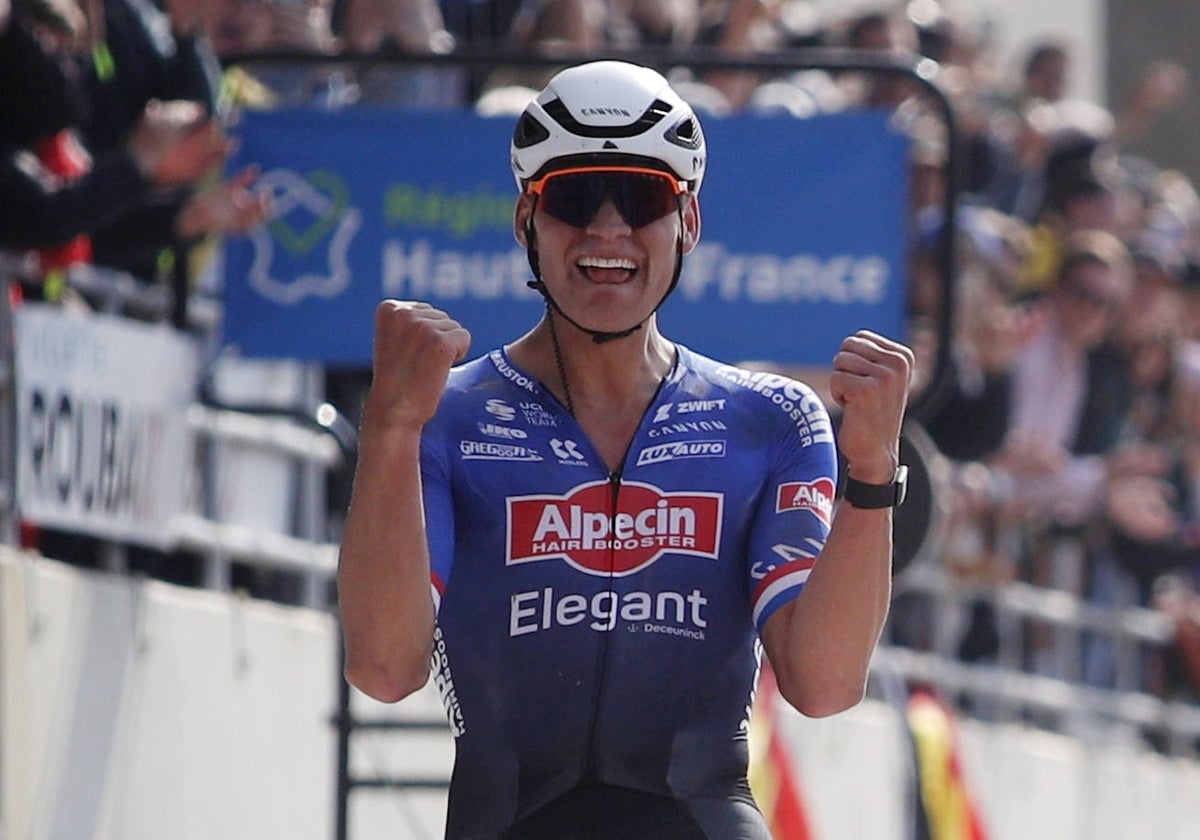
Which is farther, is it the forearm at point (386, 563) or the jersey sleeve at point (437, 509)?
the jersey sleeve at point (437, 509)

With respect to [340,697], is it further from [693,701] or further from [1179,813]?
[1179,813]

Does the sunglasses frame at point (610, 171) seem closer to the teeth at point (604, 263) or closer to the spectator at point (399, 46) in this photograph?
the teeth at point (604, 263)

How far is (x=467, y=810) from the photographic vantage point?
4.85m

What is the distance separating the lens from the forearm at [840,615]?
4566 mm

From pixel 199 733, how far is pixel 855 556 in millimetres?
4370

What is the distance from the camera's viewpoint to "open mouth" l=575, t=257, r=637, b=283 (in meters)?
4.86

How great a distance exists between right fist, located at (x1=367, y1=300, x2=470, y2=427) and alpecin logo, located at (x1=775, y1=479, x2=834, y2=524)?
738 millimetres

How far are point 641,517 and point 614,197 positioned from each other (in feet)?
1.84

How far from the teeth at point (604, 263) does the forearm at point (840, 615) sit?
0.60 m

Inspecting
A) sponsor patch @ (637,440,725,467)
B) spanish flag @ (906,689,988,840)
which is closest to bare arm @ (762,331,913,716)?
sponsor patch @ (637,440,725,467)

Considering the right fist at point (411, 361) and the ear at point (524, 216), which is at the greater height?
the ear at point (524, 216)

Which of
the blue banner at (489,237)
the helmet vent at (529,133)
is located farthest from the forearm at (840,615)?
the blue banner at (489,237)

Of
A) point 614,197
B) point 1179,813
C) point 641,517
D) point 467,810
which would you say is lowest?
point 1179,813

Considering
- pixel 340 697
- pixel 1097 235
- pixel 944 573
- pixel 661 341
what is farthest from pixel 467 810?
pixel 1097 235
